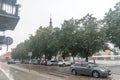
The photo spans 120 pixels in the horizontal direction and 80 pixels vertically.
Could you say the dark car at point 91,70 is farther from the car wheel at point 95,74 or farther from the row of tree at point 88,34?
the row of tree at point 88,34

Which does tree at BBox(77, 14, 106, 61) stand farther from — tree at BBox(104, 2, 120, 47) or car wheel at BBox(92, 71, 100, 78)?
car wheel at BBox(92, 71, 100, 78)

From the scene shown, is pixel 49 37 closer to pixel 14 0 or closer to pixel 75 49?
pixel 75 49

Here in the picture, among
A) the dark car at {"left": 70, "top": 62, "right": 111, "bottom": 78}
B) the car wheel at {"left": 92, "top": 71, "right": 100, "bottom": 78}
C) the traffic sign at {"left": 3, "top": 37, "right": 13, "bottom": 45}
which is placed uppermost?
the traffic sign at {"left": 3, "top": 37, "right": 13, "bottom": 45}

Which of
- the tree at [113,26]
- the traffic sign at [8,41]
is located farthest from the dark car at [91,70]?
the tree at [113,26]

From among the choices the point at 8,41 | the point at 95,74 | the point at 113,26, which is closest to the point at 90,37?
the point at 113,26

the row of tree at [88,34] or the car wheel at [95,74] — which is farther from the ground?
the row of tree at [88,34]

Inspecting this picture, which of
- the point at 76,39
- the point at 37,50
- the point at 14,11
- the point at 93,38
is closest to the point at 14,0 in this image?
the point at 14,11

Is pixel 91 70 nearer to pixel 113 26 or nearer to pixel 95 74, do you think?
pixel 95 74

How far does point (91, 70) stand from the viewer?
22.1 meters

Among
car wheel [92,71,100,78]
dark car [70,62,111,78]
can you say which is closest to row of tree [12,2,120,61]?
dark car [70,62,111,78]

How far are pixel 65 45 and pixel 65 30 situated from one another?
2.79 meters

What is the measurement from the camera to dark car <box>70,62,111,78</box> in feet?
68.7

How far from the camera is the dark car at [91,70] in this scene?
68.7 ft

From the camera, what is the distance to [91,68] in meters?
22.2
